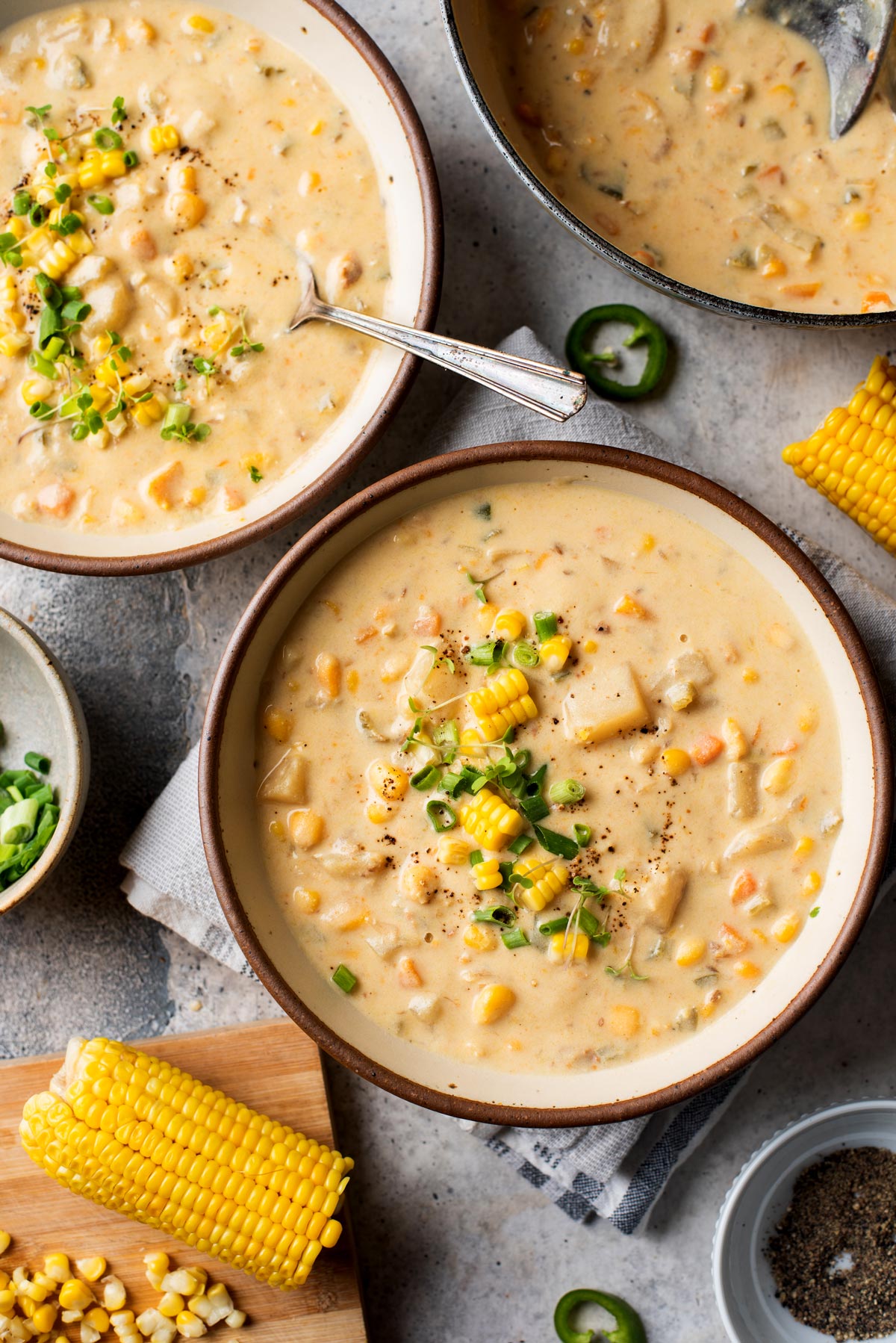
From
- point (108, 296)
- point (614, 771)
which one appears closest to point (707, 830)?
point (614, 771)

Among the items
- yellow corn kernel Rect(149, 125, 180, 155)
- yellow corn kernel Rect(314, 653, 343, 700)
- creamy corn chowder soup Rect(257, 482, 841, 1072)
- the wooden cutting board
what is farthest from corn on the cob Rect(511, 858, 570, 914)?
yellow corn kernel Rect(149, 125, 180, 155)

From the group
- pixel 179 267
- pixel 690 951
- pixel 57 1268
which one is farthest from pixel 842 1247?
pixel 179 267

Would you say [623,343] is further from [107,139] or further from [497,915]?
[497,915]

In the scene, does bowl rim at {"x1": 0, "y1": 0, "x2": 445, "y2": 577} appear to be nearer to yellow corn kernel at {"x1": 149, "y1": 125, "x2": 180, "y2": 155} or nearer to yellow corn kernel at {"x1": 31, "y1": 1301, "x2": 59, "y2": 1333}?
yellow corn kernel at {"x1": 149, "y1": 125, "x2": 180, "y2": 155}

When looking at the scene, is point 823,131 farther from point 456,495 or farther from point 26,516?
point 26,516

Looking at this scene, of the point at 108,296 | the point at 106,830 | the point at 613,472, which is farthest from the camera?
the point at 106,830

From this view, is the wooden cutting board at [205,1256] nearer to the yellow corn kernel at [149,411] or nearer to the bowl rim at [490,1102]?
the bowl rim at [490,1102]

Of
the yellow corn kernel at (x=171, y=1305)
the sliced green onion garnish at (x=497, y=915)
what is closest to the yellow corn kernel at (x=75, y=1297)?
the yellow corn kernel at (x=171, y=1305)
